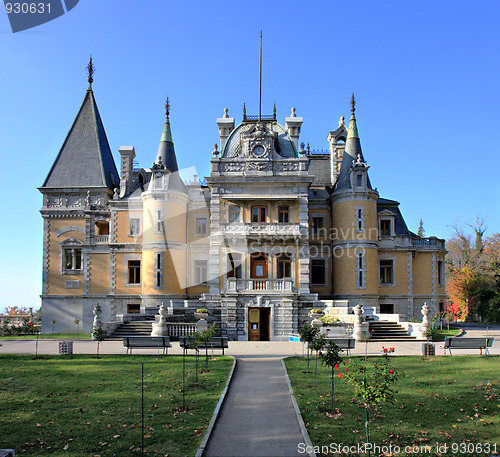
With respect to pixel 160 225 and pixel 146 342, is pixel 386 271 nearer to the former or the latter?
pixel 160 225

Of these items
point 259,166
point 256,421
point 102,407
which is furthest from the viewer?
point 259,166

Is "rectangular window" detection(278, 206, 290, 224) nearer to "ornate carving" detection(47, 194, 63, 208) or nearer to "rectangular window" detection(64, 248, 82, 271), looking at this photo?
"rectangular window" detection(64, 248, 82, 271)

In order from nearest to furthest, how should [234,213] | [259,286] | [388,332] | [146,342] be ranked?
[146,342] → [388,332] → [259,286] → [234,213]

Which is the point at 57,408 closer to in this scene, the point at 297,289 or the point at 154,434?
the point at 154,434

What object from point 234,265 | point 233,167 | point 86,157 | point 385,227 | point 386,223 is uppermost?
point 86,157

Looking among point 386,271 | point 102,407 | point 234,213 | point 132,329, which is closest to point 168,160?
point 234,213

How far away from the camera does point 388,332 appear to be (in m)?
29.7

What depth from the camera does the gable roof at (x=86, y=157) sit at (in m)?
40.0

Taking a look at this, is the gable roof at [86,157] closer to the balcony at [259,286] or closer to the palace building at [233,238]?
the palace building at [233,238]

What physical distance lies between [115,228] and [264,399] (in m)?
29.0

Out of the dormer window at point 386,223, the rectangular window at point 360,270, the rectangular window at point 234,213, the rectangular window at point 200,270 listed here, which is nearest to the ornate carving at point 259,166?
the rectangular window at point 234,213

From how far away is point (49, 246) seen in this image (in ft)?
128

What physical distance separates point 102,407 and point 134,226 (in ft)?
91.8

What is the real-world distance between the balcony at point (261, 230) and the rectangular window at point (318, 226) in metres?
4.56
